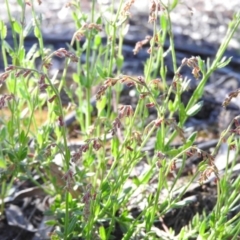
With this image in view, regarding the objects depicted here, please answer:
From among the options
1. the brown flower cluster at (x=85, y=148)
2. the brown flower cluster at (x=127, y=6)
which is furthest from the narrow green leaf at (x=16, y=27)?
the brown flower cluster at (x=85, y=148)

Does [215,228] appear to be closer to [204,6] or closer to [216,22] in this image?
[216,22]

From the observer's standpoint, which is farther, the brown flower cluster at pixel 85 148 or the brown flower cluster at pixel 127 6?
the brown flower cluster at pixel 127 6

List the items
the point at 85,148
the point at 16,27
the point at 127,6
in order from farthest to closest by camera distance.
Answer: the point at 16,27
the point at 127,6
the point at 85,148

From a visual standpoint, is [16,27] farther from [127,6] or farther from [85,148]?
[85,148]

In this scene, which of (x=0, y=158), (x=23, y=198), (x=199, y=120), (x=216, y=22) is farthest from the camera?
(x=216, y=22)

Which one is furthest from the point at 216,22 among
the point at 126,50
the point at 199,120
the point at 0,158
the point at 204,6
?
the point at 0,158

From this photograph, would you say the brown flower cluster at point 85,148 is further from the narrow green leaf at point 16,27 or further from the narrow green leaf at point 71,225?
the narrow green leaf at point 16,27

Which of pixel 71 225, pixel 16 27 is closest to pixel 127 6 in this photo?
pixel 16 27

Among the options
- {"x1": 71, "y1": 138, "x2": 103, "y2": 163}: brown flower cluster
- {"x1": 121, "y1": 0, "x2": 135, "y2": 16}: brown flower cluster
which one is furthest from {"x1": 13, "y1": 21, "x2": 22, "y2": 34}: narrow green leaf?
{"x1": 71, "y1": 138, "x2": 103, "y2": 163}: brown flower cluster

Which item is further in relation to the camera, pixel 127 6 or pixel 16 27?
pixel 16 27

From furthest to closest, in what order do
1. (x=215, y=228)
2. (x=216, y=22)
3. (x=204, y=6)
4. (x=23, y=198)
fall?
(x=204, y=6) → (x=216, y=22) → (x=23, y=198) → (x=215, y=228)

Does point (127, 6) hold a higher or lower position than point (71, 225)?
higher
